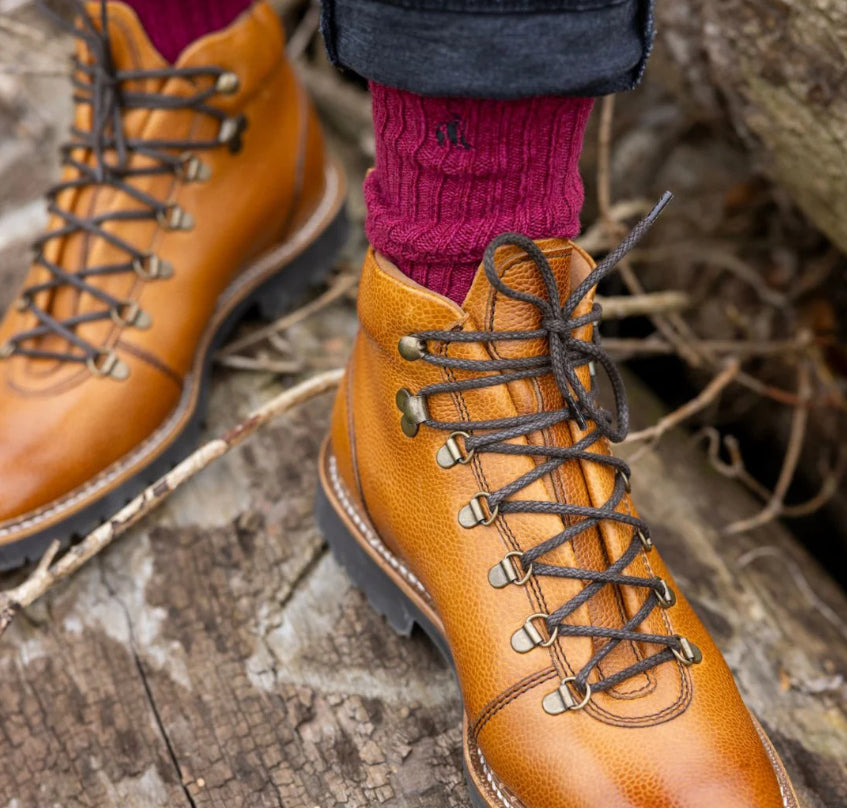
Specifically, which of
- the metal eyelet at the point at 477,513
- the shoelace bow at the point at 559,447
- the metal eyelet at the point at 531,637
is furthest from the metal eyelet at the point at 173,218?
the metal eyelet at the point at 531,637

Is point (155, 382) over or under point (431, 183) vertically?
under

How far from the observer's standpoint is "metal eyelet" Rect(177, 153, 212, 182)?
1.30 metres

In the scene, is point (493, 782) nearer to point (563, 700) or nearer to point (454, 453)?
point (563, 700)

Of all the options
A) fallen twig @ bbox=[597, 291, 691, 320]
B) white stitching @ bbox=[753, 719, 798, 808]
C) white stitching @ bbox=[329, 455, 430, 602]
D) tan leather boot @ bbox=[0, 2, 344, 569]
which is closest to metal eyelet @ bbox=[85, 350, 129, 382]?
tan leather boot @ bbox=[0, 2, 344, 569]

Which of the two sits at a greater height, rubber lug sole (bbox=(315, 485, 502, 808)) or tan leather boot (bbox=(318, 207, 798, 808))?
tan leather boot (bbox=(318, 207, 798, 808))

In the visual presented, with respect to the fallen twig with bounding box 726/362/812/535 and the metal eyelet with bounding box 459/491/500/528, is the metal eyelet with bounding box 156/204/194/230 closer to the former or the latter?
the metal eyelet with bounding box 459/491/500/528

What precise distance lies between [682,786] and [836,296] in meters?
1.35

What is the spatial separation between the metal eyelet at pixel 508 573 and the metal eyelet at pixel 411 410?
0.56 feet

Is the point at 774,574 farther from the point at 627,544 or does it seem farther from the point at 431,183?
the point at 431,183

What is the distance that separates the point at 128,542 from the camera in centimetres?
126

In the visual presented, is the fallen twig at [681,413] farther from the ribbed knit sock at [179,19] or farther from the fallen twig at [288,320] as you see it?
the ribbed knit sock at [179,19]

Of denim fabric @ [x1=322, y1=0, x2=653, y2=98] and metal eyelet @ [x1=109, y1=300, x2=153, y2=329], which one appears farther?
metal eyelet @ [x1=109, y1=300, x2=153, y2=329]

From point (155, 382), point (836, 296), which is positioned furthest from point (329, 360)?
point (836, 296)

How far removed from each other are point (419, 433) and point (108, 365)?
527 mm
